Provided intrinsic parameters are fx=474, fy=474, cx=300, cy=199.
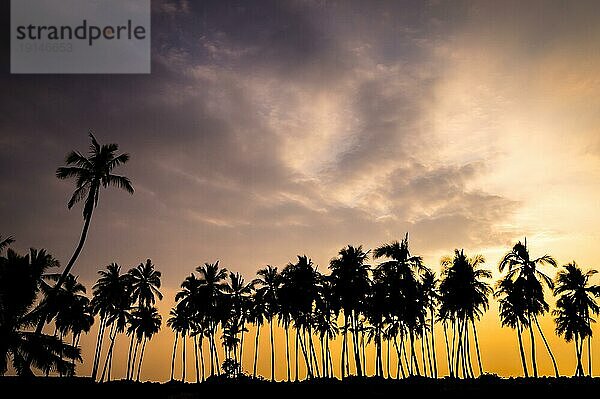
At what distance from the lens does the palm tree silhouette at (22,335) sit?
94.9 feet

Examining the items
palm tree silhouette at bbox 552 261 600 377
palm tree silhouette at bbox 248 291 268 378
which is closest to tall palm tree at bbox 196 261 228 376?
palm tree silhouette at bbox 248 291 268 378

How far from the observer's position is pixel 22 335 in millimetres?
29422

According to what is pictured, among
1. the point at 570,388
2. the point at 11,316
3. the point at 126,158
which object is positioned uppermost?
the point at 126,158

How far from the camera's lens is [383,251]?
5528 cm

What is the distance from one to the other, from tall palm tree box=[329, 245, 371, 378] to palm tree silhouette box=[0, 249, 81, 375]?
104ft

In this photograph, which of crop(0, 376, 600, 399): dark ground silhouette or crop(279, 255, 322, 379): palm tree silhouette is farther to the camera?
crop(279, 255, 322, 379): palm tree silhouette

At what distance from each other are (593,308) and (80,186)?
2220 inches

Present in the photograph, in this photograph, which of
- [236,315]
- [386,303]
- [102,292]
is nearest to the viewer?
[386,303]

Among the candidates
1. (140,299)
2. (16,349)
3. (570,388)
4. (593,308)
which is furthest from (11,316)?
(593,308)

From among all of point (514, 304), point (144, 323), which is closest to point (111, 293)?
point (144, 323)

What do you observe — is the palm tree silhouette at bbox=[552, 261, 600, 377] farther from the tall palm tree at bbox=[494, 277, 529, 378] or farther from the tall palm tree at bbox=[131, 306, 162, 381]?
the tall palm tree at bbox=[131, 306, 162, 381]

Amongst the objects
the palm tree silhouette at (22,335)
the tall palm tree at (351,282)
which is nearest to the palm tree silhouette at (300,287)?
the tall palm tree at (351,282)

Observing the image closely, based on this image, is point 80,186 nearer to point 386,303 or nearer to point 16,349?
point 16,349

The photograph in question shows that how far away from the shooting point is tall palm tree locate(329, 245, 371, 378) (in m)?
55.7
